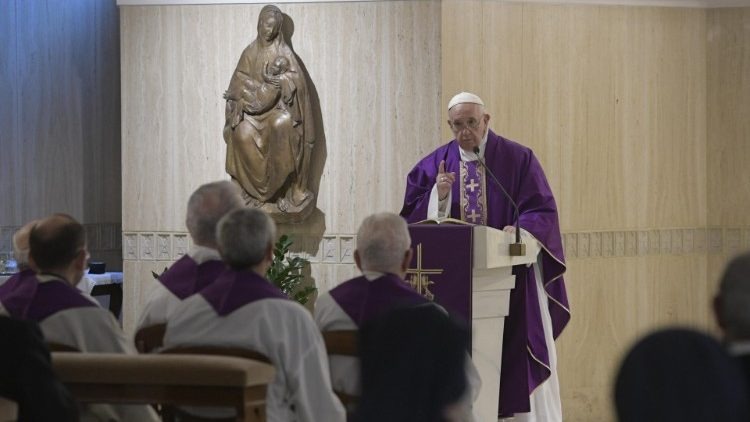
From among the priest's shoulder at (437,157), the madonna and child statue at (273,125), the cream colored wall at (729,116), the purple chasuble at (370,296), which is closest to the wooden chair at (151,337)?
the purple chasuble at (370,296)

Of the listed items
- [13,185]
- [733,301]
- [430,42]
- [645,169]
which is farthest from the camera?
[13,185]

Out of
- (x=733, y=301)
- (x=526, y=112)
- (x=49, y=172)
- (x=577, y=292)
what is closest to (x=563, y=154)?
(x=526, y=112)

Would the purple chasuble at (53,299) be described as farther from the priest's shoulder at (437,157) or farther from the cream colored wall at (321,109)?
the cream colored wall at (321,109)

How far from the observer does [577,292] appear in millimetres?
10180

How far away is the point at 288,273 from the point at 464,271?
11.5 ft

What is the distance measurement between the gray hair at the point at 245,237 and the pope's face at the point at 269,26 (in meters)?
5.43

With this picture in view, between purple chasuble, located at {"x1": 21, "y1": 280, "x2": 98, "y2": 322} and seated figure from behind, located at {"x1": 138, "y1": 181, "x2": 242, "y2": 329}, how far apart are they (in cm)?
45

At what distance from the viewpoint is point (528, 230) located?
7.37m

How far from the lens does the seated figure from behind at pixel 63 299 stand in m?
4.65

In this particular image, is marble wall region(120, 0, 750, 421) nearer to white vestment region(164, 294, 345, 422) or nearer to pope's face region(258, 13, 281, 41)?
pope's face region(258, 13, 281, 41)

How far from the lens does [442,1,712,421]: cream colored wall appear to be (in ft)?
32.4

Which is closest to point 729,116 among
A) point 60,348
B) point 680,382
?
point 60,348

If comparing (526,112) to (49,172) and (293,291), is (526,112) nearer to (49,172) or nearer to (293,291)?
(293,291)

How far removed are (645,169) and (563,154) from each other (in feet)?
2.68
